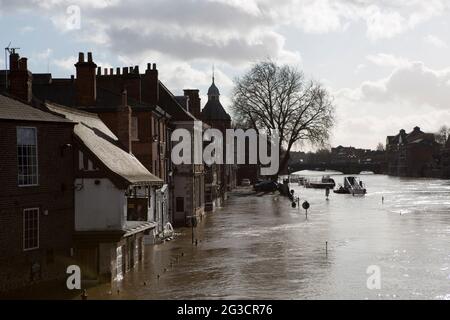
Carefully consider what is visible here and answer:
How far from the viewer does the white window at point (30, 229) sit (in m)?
26.2

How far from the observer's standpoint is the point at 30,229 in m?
26.5

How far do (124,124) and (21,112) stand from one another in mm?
9189

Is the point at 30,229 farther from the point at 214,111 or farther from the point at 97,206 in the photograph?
the point at 214,111

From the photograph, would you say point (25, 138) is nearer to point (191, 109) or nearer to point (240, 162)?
point (191, 109)

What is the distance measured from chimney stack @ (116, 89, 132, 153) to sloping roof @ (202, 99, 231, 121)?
2576 inches

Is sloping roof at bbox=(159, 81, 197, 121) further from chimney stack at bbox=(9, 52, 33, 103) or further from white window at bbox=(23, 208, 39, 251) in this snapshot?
white window at bbox=(23, 208, 39, 251)

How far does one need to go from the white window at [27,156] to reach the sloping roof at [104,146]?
2.48m

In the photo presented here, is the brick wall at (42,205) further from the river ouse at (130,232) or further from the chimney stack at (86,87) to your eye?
the chimney stack at (86,87)

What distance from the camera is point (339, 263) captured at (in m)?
34.4

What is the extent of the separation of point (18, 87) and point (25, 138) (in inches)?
165

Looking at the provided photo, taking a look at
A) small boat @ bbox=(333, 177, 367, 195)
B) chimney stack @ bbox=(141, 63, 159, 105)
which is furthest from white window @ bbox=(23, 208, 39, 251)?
small boat @ bbox=(333, 177, 367, 195)

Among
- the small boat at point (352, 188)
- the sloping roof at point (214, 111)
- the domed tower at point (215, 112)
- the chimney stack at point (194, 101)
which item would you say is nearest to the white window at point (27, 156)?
the chimney stack at point (194, 101)

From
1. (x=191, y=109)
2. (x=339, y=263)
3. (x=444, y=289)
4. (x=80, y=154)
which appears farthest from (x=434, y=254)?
(x=191, y=109)

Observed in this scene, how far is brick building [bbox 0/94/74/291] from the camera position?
25297mm
